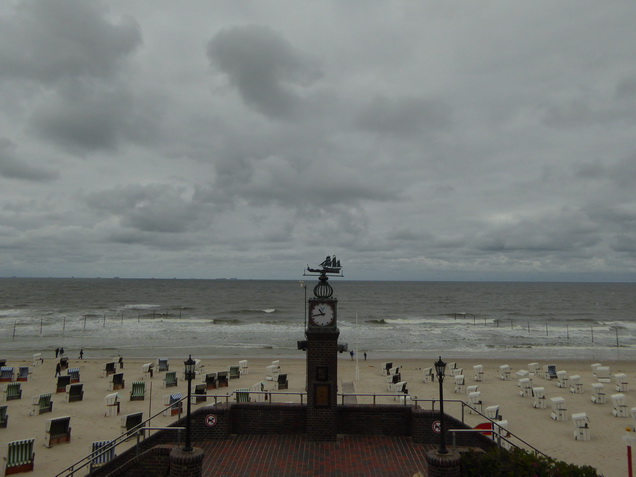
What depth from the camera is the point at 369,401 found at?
64.6 ft

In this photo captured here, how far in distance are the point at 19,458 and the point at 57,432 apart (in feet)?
8.35

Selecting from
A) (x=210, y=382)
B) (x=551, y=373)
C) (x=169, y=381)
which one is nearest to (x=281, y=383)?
(x=210, y=382)

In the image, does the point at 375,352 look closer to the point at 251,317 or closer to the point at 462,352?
the point at 462,352

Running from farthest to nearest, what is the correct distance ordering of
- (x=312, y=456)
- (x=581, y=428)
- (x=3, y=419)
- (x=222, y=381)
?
(x=222, y=381), (x=3, y=419), (x=581, y=428), (x=312, y=456)

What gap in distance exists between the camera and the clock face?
1193 cm

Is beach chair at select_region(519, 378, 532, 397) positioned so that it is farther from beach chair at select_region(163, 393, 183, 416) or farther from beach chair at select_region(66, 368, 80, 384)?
beach chair at select_region(66, 368, 80, 384)

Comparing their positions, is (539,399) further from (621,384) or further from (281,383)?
(281,383)

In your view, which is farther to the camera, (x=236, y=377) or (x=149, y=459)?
(x=236, y=377)

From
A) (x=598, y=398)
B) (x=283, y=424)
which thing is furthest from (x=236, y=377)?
(x=598, y=398)

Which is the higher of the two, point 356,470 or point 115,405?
point 356,470

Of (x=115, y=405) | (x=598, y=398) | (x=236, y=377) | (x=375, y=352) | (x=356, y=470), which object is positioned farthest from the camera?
(x=375, y=352)

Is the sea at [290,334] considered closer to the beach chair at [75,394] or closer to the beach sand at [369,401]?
the beach sand at [369,401]

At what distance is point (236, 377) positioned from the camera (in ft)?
88.8

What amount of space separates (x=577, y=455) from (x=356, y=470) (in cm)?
1016
